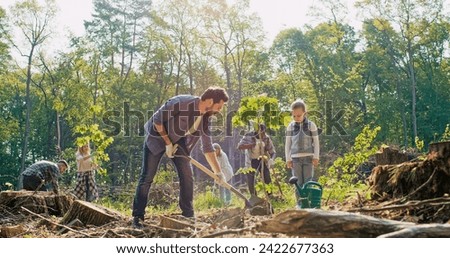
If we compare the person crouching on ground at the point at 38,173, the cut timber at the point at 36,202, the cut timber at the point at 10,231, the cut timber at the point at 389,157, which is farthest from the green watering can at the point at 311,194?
the person crouching on ground at the point at 38,173

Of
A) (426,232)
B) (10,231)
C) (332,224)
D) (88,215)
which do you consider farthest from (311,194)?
(10,231)

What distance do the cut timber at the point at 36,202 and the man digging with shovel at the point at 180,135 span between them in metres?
2.61

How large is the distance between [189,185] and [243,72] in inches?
854

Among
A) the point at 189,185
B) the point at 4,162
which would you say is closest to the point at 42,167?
the point at 189,185

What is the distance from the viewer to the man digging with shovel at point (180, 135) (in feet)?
15.8

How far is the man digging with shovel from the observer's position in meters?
4.82

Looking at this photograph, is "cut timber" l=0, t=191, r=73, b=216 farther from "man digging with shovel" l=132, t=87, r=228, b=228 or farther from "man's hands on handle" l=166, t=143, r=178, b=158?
"man's hands on handle" l=166, t=143, r=178, b=158

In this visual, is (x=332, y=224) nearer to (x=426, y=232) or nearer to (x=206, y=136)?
(x=426, y=232)

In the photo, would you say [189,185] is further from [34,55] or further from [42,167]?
[34,55]

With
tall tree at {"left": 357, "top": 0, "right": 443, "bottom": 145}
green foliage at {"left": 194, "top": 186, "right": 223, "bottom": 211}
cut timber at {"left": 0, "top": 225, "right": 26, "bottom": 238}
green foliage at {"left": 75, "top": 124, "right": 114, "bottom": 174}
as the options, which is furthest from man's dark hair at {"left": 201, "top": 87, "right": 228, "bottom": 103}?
tall tree at {"left": 357, "top": 0, "right": 443, "bottom": 145}

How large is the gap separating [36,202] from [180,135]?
3213mm

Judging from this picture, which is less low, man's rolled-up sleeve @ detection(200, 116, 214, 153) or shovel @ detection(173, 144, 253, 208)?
man's rolled-up sleeve @ detection(200, 116, 214, 153)

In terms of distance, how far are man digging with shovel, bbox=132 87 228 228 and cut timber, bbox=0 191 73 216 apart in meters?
2.61

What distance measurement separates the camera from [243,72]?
87.2 ft
